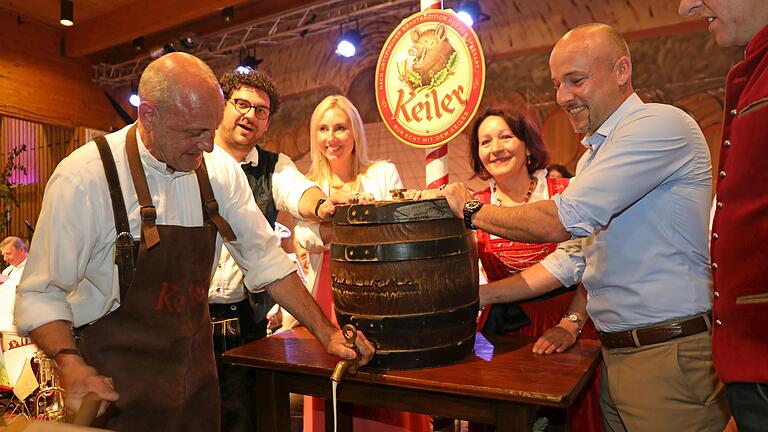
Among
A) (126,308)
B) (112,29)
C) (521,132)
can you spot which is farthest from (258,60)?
(126,308)

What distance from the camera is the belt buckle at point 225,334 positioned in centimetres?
253

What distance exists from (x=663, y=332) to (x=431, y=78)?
1320 millimetres

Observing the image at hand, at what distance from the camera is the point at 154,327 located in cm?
171

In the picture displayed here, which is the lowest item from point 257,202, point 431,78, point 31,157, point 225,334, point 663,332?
point 225,334

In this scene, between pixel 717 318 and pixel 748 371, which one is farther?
pixel 717 318

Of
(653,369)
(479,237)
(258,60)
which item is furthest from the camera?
(258,60)

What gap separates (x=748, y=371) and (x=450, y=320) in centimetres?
75

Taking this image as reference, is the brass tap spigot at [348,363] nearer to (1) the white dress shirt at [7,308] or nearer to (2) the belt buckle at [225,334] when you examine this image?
(2) the belt buckle at [225,334]

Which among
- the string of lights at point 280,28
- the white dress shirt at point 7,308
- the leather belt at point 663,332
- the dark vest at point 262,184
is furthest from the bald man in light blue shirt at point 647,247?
the string of lights at point 280,28

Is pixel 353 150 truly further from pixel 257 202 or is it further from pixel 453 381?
pixel 453 381

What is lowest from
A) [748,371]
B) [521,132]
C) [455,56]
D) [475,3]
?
[748,371]

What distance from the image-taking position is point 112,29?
7.50 m

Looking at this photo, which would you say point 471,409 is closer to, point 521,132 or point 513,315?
point 513,315

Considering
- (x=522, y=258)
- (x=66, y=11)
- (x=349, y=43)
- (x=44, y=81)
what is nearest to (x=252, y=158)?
(x=522, y=258)
